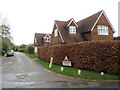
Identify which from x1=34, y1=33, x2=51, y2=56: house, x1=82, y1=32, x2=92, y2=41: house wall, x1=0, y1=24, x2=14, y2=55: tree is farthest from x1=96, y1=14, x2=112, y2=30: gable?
x1=0, y1=24, x2=14, y2=55: tree

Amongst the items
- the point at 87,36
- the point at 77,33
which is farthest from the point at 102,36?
the point at 77,33

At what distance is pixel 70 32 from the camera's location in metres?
20.3

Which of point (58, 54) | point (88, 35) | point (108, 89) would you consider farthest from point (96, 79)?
point (88, 35)

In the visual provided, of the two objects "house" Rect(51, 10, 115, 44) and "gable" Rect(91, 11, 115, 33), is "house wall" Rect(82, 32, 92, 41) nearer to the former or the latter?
"house" Rect(51, 10, 115, 44)

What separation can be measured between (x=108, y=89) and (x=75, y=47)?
18.0 ft

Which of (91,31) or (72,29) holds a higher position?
(72,29)

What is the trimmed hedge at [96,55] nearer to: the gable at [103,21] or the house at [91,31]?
the house at [91,31]

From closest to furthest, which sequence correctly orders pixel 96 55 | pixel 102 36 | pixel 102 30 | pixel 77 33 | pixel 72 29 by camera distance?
pixel 96 55, pixel 102 36, pixel 102 30, pixel 72 29, pixel 77 33

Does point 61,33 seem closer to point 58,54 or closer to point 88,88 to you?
point 58,54

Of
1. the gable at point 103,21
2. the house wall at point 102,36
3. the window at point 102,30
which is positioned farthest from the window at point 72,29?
the gable at point 103,21

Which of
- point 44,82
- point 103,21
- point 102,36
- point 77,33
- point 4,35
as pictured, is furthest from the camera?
point 4,35

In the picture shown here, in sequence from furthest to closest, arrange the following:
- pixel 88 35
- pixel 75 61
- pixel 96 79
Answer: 1. pixel 88 35
2. pixel 75 61
3. pixel 96 79

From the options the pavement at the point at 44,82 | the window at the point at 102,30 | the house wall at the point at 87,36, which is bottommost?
the pavement at the point at 44,82

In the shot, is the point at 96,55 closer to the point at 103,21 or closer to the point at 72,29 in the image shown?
the point at 72,29
